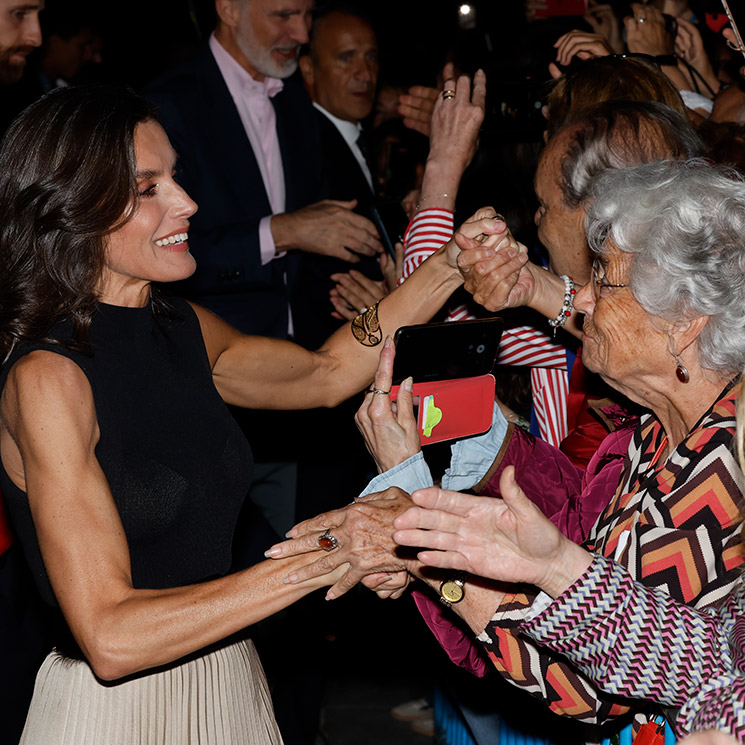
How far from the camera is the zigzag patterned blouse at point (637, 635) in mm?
1484

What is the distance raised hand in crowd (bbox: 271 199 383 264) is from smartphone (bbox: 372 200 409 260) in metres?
0.12

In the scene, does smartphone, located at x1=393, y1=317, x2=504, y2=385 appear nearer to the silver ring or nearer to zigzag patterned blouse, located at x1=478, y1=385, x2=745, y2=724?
the silver ring

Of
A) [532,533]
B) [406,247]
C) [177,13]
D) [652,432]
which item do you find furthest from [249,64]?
[177,13]

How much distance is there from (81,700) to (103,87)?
1.22 metres

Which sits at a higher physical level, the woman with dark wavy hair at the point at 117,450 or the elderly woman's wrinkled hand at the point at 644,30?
the elderly woman's wrinkled hand at the point at 644,30

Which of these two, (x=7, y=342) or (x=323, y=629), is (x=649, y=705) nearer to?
(x=7, y=342)

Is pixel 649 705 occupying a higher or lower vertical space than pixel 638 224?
lower

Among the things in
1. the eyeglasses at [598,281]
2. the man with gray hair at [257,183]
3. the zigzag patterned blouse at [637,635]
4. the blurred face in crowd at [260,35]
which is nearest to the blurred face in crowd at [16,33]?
the man with gray hair at [257,183]

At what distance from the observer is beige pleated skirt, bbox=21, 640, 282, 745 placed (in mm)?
1896

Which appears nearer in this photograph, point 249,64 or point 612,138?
point 612,138

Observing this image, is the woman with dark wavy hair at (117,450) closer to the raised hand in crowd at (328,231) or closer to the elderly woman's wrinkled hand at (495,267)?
the elderly woman's wrinkled hand at (495,267)

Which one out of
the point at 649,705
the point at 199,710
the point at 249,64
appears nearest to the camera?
the point at 649,705

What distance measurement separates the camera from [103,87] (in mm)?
2027

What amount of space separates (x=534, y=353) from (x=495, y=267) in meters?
0.40
